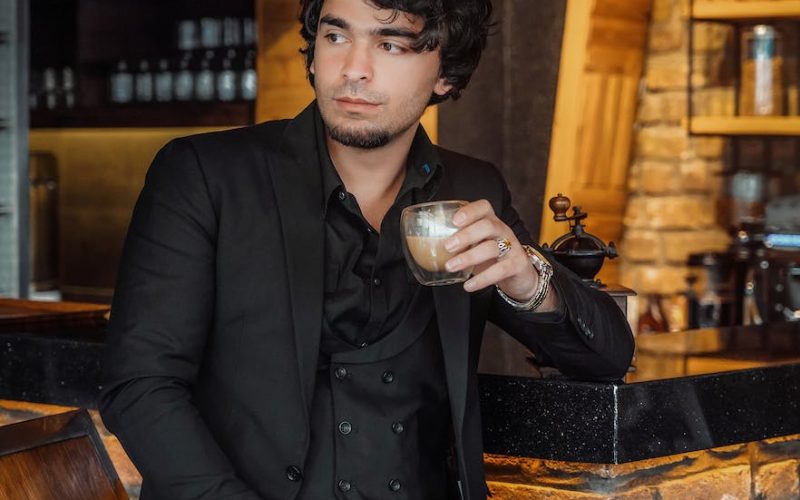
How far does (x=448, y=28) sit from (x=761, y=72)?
2.29m

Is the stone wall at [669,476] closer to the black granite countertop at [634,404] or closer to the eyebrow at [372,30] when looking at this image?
the black granite countertop at [634,404]

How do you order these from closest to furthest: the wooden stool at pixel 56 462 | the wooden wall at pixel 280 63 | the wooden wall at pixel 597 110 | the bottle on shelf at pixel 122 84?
the wooden stool at pixel 56 462 < the wooden wall at pixel 597 110 < the wooden wall at pixel 280 63 < the bottle on shelf at pixel 122 84

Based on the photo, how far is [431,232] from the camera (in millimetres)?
1630

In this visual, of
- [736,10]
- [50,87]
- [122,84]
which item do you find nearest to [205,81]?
[122,84]

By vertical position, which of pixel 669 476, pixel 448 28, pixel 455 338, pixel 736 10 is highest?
pixel 736 10

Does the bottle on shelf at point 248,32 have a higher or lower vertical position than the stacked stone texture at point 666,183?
higher

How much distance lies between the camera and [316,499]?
178 centimetres

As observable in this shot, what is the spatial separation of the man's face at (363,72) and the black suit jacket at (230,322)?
0.09m

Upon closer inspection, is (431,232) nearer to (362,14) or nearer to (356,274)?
(356,274)

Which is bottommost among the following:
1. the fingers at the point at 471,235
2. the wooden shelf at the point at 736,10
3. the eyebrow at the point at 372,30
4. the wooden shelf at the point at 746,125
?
the fingers at the point at 471,235

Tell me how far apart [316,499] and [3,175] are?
11.7 ft

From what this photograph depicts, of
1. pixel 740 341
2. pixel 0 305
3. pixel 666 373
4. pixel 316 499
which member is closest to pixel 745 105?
pixel 740 341

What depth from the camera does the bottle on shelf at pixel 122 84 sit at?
19.2 ft

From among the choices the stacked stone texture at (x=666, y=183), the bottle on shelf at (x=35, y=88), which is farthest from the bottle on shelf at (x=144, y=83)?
the stacked stone texture at (x=666, y=183)
